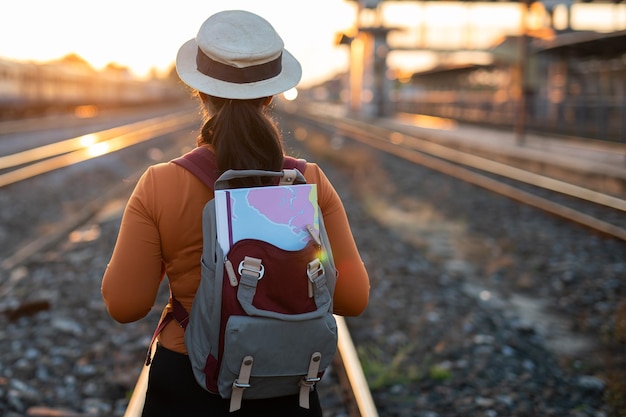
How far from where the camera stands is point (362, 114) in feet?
159

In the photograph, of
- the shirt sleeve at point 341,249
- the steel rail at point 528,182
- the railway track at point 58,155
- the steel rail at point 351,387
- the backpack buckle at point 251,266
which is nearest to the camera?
the backpack buckle at point 251,266

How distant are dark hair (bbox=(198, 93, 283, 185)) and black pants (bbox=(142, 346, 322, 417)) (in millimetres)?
534

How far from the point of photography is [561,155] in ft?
58.1

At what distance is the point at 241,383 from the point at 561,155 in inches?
685

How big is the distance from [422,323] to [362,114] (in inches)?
1711

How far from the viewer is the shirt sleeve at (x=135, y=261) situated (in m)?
1.70

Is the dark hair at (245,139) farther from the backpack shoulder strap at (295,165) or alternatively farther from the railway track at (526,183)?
the railway track at (526,183)

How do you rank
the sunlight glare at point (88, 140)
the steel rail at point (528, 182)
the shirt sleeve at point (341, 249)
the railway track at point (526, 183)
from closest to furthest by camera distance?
the shirt sleeve at point (341, 249) → the steel rail at point (528, 182) → the railway track at point (526, 183) → the sunlight glare at point (88, 140)

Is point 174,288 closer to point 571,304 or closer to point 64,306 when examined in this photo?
point 64,306

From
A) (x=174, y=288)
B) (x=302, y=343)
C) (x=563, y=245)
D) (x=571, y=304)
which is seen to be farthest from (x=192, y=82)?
(x=563, y=245)

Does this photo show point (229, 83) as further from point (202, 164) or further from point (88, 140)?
point (88, 140)

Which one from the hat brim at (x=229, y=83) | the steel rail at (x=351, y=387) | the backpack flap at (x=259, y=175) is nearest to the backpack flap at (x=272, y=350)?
the backpack flap at (x=259, y=175)

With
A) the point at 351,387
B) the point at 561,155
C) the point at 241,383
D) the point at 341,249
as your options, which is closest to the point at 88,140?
the point at 561,155

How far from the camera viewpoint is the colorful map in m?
1.64
